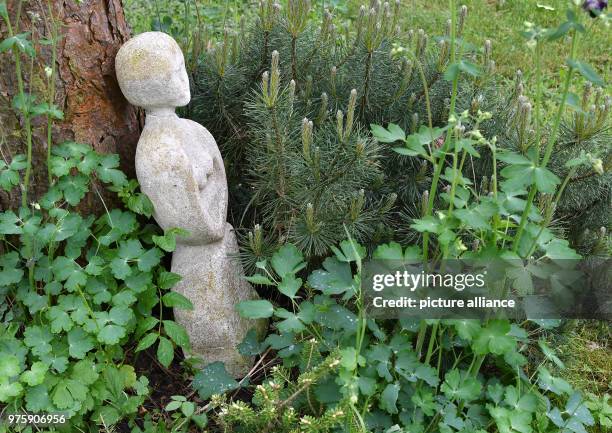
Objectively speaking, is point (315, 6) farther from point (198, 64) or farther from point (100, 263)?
point (100, 263)

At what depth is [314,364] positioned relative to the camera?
2.21 metres

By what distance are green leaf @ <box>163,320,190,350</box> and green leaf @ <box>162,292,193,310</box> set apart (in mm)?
70

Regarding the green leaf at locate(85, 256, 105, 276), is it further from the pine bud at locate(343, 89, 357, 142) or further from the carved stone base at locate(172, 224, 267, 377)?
the pine bud at locate(343, 89, 357, 142)

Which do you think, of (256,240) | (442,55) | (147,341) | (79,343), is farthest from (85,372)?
(442,55)

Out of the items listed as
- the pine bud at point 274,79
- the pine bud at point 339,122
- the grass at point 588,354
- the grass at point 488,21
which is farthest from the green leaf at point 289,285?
the grass at point 488,21

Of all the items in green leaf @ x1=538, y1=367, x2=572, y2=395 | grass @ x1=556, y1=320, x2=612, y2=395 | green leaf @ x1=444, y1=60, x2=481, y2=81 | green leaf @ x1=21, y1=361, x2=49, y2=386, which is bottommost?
grass @ x1=556, y1=320, x2=612, y2=395

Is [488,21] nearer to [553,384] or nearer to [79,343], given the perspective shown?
[553,384]

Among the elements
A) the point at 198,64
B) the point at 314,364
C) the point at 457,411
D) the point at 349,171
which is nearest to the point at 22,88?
the point at 198,64

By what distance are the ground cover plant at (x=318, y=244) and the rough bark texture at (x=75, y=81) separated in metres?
0.05

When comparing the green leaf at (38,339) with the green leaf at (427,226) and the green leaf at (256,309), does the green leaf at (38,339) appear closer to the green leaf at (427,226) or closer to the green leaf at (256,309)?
the green leaf at (256,309)

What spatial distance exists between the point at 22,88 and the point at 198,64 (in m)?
0.83

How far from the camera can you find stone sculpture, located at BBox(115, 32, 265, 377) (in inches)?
89.0

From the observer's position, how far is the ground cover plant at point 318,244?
2.06m

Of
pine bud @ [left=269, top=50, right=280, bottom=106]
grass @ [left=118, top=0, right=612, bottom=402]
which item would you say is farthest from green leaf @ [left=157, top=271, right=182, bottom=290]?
grass @ [left=118, top=0, right=612, bottom=402]
